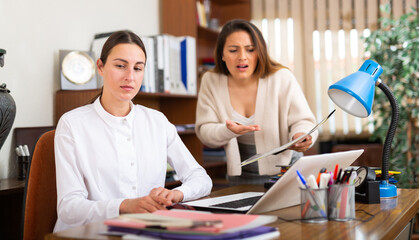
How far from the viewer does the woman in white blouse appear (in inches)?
55.0

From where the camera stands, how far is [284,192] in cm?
125

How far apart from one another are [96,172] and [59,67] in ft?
4.46

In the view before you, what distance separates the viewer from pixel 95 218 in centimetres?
127

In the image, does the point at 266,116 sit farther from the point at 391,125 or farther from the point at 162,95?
the point at 162,95

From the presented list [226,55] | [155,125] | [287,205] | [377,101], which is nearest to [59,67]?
[226,55]

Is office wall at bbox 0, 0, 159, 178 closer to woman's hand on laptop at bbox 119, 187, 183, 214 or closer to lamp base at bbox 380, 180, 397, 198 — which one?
woman's hand on laptop at bbox 119, 187, 183, 214

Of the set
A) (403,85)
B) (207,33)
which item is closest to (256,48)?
(207,33)

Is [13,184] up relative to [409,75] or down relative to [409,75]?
down

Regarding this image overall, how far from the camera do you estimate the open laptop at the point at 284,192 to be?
1.17 metres

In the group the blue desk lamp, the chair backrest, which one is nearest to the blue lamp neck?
the blue desk lamp

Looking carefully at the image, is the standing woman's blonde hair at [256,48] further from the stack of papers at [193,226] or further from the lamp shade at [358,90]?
the stack of papers at [193,226]

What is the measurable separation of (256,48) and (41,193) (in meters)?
1.11

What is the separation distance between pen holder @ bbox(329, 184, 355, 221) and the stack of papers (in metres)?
0.25

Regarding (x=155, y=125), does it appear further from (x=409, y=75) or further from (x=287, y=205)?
(x=409, y=75)
